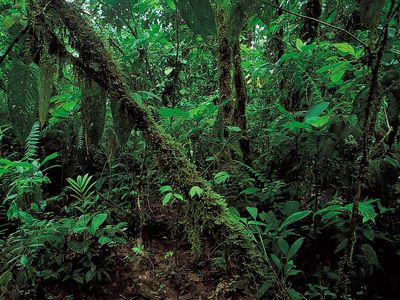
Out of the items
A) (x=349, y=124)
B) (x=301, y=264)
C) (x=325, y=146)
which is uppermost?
(x=349, y=124)

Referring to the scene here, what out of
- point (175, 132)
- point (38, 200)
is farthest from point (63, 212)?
point (175, 132)

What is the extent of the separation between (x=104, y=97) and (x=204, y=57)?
4311mm

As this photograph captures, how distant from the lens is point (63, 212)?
3.61m

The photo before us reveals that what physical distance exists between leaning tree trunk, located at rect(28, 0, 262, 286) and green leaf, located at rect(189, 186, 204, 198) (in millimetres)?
23

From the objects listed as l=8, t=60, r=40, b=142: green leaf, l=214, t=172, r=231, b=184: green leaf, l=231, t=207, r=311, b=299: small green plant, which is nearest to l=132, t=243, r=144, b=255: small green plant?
l=214, t=172, r=231, b=184: green leaf

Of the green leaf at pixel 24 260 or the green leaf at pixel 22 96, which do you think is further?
the green leaf at pixel 24 260

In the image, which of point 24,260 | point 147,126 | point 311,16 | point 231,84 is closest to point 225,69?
point 231,84

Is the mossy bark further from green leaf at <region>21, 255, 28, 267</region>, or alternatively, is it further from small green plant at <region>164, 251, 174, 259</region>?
green leaf at <region>21, 255, 28, 267</region>

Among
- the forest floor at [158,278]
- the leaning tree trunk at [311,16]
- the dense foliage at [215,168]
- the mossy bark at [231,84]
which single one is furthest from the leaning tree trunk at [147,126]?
the leaning tree trunk at [311,16]

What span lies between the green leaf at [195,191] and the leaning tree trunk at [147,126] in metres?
0.02

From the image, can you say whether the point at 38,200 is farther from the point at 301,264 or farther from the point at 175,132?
the point at 301,264

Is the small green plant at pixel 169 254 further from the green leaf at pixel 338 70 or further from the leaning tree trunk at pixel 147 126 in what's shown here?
the green leaf at pixel 338 70

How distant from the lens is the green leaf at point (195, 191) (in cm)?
136

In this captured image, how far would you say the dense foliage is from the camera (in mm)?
1163
